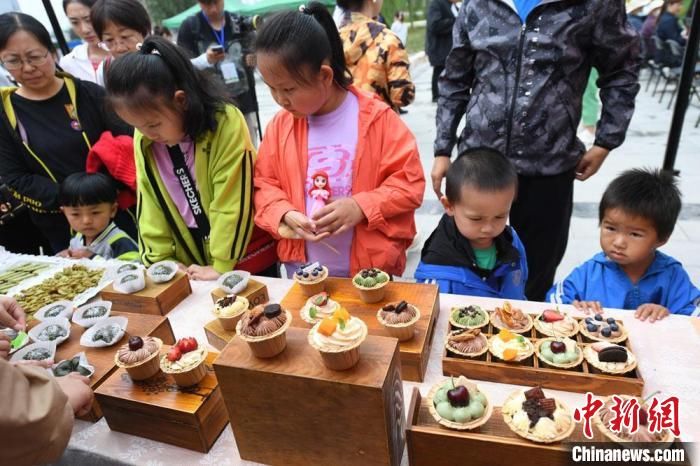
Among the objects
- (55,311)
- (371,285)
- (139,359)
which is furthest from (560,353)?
(55,311)

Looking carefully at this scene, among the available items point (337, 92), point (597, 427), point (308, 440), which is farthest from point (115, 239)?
point (597, 427)

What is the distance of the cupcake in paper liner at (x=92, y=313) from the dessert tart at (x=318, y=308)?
2.50 feet

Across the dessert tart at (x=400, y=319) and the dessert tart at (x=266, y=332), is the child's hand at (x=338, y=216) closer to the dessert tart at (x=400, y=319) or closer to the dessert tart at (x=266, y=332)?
the dessert tart at (x=400, y=319)

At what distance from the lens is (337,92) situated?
183 centimetres

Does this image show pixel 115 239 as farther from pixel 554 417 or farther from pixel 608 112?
pixel 608 112

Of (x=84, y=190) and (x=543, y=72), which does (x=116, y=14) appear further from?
(x=543, y=72)

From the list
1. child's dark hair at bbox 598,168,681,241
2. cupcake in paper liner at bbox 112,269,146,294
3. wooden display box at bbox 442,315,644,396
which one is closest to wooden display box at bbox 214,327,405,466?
wooden display box at bbox 442,315,644,396

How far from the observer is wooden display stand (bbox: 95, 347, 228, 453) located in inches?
46.6

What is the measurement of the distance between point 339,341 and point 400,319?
1.21 feet

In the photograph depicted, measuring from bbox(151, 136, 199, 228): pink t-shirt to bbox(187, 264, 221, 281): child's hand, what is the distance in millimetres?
210

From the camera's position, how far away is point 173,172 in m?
1.99

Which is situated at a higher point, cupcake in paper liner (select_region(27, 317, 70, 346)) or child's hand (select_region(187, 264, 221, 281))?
cupcake in paper liner (select_region(27, 317, 70, 346))

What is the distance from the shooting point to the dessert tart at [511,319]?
1381 mm

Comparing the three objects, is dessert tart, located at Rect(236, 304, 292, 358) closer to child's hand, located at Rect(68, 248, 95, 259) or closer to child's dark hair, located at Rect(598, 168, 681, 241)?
child's dark hair, located at Rect(598, 168, 681, 241)
